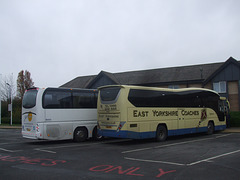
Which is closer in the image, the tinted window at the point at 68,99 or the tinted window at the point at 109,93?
the tinted window at the point at 109,93

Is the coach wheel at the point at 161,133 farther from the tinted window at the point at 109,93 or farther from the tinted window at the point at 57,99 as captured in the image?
the tinted window at the point at 57,99

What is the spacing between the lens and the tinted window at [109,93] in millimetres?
14619

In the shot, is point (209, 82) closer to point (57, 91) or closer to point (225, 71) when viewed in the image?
point (225, 71)

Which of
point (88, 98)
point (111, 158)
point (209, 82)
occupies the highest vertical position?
point (209, 82)

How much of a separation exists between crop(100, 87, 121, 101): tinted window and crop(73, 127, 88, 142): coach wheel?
8.66 ft

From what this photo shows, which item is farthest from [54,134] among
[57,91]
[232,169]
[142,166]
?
[232,169]

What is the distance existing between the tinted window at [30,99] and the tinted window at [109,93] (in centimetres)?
375

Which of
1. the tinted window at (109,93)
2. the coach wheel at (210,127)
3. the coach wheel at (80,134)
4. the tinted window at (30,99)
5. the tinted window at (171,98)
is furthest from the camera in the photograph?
the coach wheel at (210,127)

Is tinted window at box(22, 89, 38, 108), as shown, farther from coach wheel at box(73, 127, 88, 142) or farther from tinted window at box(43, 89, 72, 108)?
coach wheel at box(73, 127, 88, 142)

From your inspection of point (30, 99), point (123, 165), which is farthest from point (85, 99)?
point (123, 165)

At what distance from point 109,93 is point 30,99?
4.50 m

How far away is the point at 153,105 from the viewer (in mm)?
15523

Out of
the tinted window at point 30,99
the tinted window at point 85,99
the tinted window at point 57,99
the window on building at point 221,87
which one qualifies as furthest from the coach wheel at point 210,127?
the window on building at point 221,87

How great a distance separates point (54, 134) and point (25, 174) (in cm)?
745
